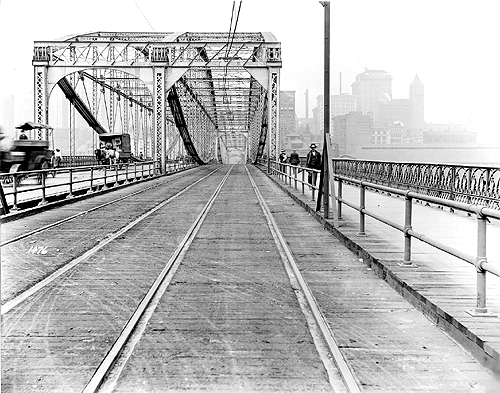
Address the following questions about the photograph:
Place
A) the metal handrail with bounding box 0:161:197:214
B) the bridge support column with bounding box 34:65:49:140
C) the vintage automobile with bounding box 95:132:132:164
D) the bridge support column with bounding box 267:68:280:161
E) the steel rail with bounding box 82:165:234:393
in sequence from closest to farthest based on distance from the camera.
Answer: the steel rail with bounding box 82:165:234:393
the metal handrail with bounding box 0:161:197:214
the bridge support column with bounding box 34:65:49:140
the bridge support column with bounding box 267:68:280:161
the vintage automobile with bounding box 95:132:132:164

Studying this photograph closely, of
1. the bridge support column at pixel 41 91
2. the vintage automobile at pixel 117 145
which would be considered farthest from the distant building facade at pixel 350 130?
the vintage automobile at pixel 117 145

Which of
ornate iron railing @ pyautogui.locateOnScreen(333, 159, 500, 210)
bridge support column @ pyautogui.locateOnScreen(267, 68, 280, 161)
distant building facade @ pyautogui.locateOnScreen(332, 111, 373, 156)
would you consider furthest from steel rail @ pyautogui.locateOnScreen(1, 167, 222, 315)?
bridge support column @ pyautogui.locateOnScreen(267, 68, 280, 161)

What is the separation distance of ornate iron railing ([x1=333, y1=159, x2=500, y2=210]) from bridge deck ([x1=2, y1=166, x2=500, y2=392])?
6.80 m

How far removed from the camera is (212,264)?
9492 millimetres

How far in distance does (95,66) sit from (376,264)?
35.4 meters

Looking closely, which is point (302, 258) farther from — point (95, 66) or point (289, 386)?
point (95, 66)

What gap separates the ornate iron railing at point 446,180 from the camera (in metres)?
16.8

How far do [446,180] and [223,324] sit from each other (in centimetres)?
1580

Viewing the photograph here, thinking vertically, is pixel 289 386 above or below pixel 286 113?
below

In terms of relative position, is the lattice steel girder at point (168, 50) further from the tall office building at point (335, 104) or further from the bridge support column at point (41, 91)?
the tall office building at point (335, 104)

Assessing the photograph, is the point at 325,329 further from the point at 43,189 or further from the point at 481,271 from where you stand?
the point at 43,189

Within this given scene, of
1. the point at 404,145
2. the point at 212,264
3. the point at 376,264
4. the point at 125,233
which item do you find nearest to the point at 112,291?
the point at 212,264

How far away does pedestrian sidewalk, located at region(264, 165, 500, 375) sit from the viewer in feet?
17.6

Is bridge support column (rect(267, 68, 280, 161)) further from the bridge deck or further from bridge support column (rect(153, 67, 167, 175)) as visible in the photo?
the bridge deck
